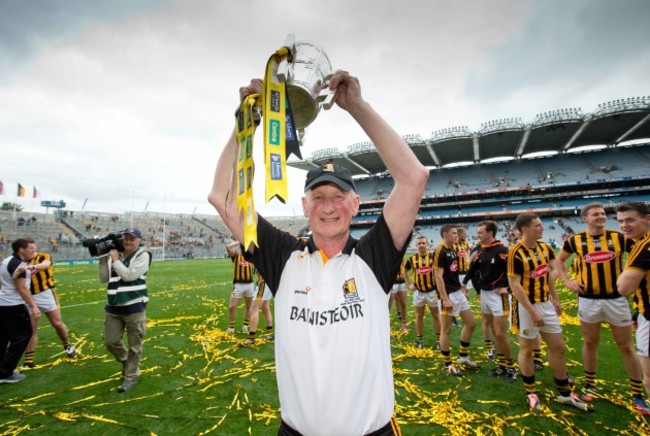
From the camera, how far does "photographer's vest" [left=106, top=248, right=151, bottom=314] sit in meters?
4.87

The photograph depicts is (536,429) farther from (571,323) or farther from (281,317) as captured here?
(571,323)

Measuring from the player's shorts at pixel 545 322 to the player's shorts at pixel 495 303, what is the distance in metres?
0.88

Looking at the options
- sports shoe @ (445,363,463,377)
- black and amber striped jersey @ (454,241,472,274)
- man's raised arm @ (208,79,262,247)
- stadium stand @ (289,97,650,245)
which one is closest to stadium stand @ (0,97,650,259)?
stadium stand @ (289,97,650,245)

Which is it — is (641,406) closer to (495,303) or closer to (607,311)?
(607,311)

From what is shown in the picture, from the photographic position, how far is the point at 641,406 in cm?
405

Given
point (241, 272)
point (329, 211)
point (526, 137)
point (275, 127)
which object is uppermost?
point (526, 137)

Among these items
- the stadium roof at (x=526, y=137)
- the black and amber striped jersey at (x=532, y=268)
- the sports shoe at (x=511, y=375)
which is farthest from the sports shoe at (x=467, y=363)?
the stadium roof at (x=526, y=137)

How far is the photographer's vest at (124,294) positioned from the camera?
4867 mm

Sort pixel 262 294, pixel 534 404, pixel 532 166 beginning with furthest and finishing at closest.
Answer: pixel 532 166 < pixel 262 294 < pixel 534 404

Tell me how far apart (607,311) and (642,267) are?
1.35 metres

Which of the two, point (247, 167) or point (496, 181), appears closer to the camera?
point (247, 167)

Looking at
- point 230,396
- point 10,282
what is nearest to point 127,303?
point 230,396

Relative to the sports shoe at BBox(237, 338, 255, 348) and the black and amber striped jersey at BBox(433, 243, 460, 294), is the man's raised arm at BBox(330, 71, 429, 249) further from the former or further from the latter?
the sports shoe at BBox(237, 338, 255, 348)

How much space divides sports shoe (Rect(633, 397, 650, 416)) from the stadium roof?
131ft
